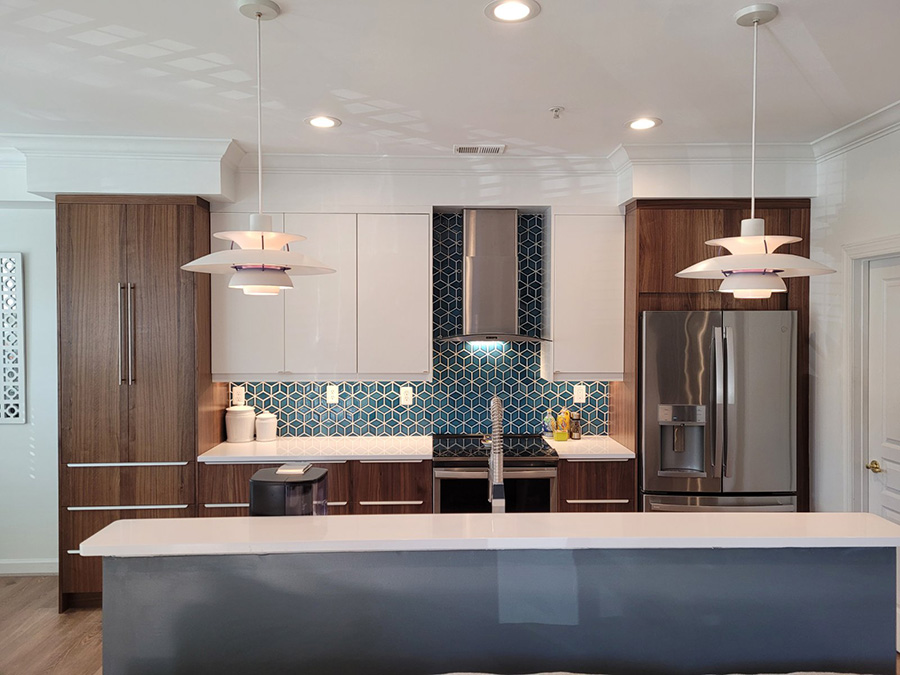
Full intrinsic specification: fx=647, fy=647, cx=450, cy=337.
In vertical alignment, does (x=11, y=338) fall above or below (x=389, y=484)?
above

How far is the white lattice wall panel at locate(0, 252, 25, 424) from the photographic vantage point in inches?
165

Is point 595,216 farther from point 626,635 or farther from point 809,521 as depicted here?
point 626,635

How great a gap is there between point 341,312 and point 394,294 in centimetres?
34

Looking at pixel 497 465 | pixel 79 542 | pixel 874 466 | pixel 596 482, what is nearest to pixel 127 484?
pixel 79 542

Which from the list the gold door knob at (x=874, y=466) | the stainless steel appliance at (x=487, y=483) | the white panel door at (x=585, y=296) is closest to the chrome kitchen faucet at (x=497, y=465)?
the stainless steel appliance at (x=487, y=483)

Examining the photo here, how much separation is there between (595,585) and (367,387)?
2701 mm

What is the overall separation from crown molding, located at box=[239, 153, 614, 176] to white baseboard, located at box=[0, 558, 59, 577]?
2.89 meters

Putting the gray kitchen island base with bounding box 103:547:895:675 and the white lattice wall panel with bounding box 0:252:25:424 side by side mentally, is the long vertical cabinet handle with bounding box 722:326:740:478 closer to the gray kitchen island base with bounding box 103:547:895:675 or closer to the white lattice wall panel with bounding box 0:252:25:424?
the gray kitchen island base with bounding box 103:547:895:675

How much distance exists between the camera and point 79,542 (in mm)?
3641

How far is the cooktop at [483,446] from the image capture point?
3.79m

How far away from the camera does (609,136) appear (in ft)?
11.4

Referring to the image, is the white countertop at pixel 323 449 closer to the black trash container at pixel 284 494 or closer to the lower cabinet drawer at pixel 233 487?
the lower cabinet drawer at pixel 233 487

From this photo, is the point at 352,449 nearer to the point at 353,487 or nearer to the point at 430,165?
the point at 353,487

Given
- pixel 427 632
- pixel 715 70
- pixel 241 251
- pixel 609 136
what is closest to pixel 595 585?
pixel 427 632
